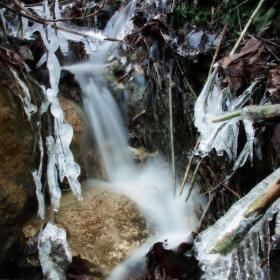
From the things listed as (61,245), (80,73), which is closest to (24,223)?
(61,245)

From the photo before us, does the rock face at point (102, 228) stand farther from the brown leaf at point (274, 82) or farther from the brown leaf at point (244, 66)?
the brown leaf at point (274, 82)

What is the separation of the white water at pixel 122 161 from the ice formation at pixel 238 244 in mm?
1007

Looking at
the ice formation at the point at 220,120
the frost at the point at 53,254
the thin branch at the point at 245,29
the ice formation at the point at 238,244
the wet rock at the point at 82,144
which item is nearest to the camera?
the ice formation at the point at 238,244

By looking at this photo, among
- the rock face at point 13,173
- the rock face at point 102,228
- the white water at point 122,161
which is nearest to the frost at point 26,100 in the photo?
the rock face at point 13,173

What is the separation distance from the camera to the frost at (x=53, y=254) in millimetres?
1791

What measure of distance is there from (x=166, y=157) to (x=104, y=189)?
635 millimetres

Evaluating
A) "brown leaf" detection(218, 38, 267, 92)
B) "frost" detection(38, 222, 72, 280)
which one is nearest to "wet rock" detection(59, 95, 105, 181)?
"frost" detection(38, 222, 72, 280)

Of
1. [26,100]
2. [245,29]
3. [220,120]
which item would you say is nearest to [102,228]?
[26,100]

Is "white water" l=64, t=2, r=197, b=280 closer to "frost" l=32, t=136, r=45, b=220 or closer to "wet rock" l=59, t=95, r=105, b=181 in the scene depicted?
"wet rock" l=59, t=95, r=105, b=181

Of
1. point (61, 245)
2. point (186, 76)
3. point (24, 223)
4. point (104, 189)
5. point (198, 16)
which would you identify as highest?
point (198, 16)

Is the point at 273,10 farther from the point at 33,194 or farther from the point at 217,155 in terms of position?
the point at 33,194

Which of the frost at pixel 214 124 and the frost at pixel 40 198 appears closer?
the frost at pixel 214 124

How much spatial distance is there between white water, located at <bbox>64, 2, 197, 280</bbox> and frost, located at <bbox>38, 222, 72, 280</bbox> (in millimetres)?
682

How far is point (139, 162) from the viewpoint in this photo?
307 centimetres
